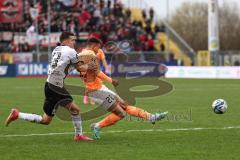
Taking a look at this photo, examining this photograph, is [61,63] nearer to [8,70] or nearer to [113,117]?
[113,117]

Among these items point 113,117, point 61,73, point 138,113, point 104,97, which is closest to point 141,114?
point 138,113

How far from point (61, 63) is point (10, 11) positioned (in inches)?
1523

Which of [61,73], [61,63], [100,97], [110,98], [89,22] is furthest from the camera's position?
[89,22]

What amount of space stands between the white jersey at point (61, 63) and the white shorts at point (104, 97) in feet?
3.40

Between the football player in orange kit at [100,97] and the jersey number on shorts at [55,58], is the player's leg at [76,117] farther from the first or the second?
the jersey number on shorts at [55,58]

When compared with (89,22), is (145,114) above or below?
above

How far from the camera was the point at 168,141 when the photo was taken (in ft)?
41.2

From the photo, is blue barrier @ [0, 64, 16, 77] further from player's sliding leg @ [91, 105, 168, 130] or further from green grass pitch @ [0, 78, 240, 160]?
player's sliding leg @ [91, 105, 168, 130]

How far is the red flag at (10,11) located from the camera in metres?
50.2

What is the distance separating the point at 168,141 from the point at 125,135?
1390 millimetres

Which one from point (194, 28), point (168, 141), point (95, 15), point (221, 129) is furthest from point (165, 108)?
point (194, 28)

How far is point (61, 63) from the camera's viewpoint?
12438mm

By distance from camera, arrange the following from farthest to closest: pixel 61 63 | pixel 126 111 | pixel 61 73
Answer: pixel 126 111
pixel 61 73
pixel 61 63

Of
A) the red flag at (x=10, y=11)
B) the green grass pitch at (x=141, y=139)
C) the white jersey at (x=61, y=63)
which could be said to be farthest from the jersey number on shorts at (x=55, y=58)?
the red flag at (x=10, y=11)
